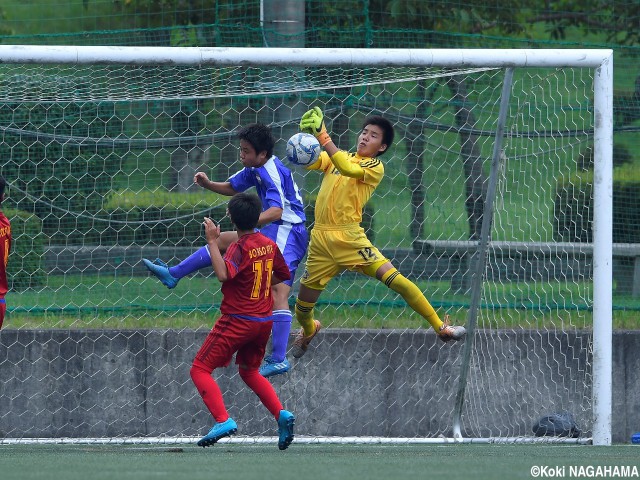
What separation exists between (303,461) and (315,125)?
2205 mm

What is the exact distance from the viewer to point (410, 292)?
7875mm

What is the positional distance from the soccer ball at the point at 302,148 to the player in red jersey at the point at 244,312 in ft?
2.21

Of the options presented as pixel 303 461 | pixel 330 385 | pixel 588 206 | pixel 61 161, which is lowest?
pixel 330 385

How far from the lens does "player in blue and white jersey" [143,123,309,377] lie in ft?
24.7

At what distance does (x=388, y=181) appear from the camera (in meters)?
9.83

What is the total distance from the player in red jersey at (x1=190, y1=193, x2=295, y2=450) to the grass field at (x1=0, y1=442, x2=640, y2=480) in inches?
12.2

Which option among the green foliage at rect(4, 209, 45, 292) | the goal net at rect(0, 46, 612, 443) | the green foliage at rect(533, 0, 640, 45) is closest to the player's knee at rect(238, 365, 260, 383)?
the goal net at rect(0, 46, 612, 443)

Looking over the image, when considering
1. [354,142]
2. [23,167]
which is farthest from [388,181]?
[23,167]

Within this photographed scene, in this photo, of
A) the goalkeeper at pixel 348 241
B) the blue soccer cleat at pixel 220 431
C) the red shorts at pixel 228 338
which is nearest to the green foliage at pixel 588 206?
the goalkeeper at pixel 348 241

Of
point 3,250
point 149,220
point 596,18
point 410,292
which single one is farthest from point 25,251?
point 596,18

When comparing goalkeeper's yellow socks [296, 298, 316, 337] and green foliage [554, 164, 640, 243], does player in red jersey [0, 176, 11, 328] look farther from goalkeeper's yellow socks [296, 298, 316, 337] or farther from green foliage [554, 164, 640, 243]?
green foliage [554, 164, 640, 243]

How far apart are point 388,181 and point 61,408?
3.19 metres

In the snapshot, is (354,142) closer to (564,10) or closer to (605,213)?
(605,213)

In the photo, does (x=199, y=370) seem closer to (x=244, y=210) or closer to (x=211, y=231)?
(x=211, y=231)
